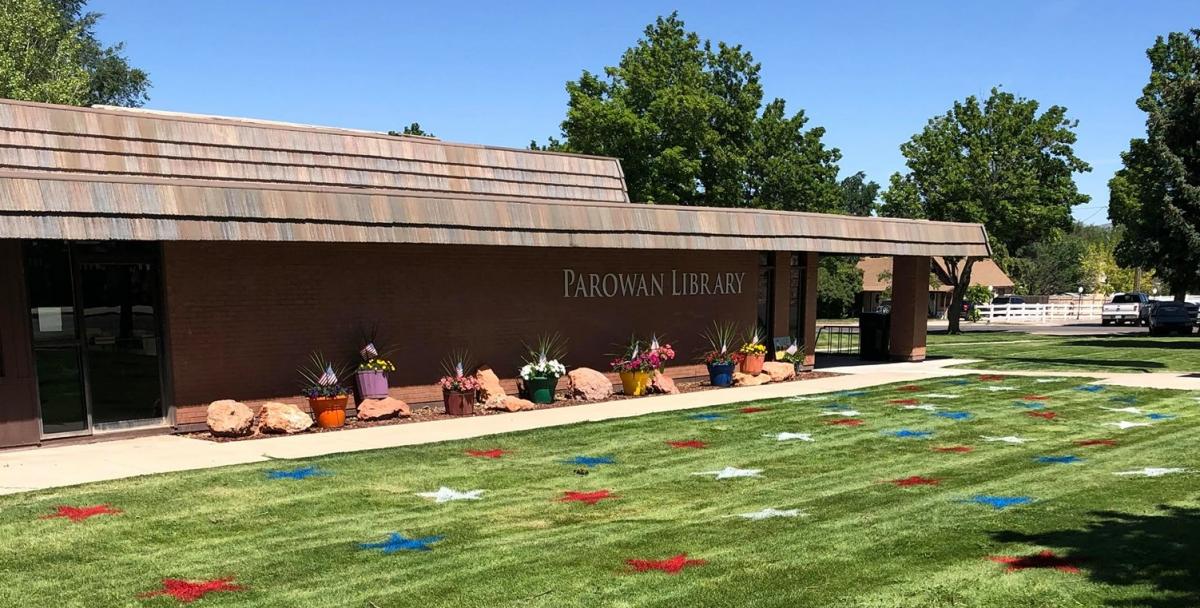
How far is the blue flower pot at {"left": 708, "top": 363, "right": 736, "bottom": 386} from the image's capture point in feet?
52.5

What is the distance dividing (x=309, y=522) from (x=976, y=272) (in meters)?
68.6

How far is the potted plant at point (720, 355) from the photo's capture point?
52.6ft

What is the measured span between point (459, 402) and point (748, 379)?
19.5 feet

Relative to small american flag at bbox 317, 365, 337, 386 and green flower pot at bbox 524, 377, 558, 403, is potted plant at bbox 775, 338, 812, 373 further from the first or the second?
small american flag at bbox 317, 365, 337, 386

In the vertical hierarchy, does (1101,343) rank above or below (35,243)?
below

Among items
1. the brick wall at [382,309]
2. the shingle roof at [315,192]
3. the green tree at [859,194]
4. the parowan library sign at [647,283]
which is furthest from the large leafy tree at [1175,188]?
the green tree at [859,194]

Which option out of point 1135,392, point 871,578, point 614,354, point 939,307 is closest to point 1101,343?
point 1135,392

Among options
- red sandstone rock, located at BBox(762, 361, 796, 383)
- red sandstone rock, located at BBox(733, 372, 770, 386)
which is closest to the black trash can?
red sandstone rock, located at BBox(762, 361, 796, 383)

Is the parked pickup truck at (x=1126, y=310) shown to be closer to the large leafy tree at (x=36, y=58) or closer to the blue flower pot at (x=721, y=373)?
the blue flower pot at (x=721, y=373)

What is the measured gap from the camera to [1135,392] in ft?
46.9

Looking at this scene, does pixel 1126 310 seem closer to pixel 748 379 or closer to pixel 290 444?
pixel 748 379

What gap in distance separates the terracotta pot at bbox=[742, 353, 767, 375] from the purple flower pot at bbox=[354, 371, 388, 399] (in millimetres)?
7159

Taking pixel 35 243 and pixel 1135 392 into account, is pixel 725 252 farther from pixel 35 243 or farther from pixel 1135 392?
pixel 35 243

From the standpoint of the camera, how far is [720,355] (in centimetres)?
1623
